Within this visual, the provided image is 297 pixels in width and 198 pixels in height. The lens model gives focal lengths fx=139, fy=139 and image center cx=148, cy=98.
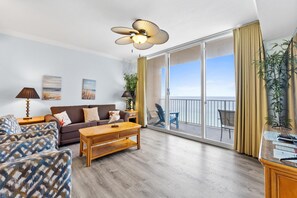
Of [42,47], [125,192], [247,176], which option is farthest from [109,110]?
[247,176]

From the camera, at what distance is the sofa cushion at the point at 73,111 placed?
11.6 ft

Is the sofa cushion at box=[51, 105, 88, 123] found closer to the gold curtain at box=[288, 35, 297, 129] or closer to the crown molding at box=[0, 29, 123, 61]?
the crown molding at box=[0, 29, 123, 61]

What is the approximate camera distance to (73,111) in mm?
3766

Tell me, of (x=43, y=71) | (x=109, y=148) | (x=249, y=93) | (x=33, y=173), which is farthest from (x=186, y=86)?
(x=33, y=173)

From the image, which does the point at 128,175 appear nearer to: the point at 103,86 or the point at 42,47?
the point at 103,86

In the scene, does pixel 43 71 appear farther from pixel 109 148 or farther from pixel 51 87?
pixel 109 148

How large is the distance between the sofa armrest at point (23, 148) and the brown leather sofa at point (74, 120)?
1732mm

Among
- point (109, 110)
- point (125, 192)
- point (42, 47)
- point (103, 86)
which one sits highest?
point (42, 47)

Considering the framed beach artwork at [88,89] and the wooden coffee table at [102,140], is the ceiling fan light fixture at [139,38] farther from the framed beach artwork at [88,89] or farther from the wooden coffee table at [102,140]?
the framed beach artwork at [88,89]

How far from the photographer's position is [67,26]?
289cm

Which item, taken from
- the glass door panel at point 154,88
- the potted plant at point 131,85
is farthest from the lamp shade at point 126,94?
the glass door panel at point 154,88

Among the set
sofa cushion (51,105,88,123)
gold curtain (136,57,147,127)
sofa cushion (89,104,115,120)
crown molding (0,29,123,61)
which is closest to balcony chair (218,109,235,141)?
gold curtain (136,57,147,127)

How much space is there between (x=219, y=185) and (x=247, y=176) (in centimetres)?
52

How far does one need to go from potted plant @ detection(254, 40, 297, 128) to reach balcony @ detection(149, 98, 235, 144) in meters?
1.81
